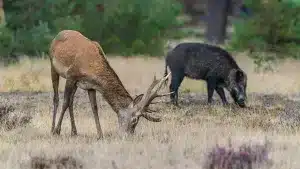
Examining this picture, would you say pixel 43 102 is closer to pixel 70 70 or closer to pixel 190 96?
pixel 190 96

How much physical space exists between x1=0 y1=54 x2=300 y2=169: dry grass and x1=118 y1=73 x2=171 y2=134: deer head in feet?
0.67

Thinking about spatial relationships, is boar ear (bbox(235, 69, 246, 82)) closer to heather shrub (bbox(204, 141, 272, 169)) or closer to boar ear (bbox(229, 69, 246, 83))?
boar ear (bbox(229, 69, 246, 83))

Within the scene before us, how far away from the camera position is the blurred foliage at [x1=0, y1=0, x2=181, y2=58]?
25.8m

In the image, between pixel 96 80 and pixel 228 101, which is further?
pixel 228 101

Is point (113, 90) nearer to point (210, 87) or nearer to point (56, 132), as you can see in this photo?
point (56, 132)

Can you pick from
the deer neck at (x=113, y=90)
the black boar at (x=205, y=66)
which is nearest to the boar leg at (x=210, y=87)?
the black boar at (x=205, y=66)

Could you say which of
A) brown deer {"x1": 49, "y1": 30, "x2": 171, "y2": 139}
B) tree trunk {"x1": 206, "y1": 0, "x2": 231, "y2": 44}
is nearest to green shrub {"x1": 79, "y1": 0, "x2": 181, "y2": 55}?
tree trunk {"x1": 206, "y1": 0, "x2": 231, "y2": 44}

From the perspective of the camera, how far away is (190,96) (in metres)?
19.7

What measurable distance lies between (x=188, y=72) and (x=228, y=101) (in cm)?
127

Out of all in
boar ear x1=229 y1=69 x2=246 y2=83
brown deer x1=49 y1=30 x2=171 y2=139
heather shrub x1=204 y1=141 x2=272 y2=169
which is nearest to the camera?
heather shrub x1=204 y1=141 x2=272 y2=169

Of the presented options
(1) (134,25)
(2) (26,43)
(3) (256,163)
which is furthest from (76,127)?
(1) (134,25)

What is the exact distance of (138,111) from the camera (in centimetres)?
1268

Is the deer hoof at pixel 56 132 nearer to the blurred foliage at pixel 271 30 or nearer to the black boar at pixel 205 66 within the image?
the black boar at pixel 205 66

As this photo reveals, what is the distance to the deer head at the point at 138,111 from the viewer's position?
41.3 ft
